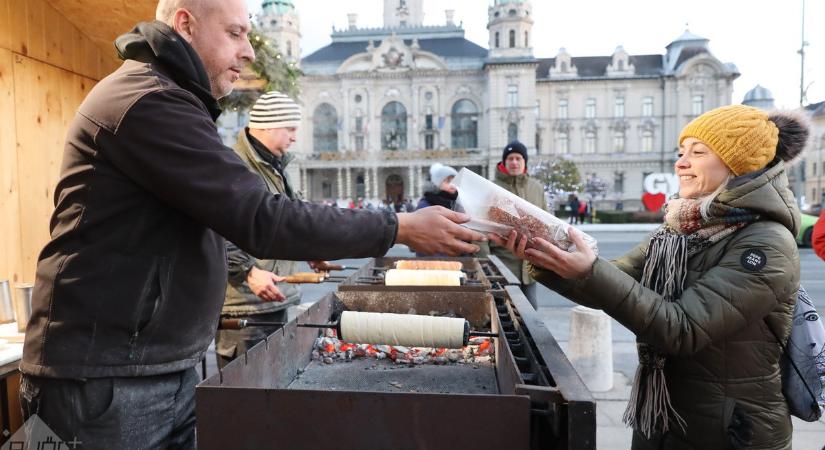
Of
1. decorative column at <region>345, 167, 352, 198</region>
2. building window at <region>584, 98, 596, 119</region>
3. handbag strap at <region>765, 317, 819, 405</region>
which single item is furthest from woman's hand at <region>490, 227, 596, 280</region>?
building window at <region>584, 98, 596, 119</region>

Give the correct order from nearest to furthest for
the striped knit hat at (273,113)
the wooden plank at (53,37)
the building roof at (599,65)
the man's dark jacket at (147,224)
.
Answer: the man's dark jacket at (147,224) < the striped knit hat at (273,113) < the wooden plank at (53,37) < the building roof at (599,65)

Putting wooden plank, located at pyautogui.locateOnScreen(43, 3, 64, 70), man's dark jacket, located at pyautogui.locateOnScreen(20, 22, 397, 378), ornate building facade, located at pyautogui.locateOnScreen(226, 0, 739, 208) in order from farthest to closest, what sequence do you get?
ornate building facade, located at pyautogui.locateOnScreen(226, 0, 739, 208), wooden plank, located at pyautogui.locateOnScreen(43, 3, 64, 70), man's dark jacket, located at pyautogui.locateOnScreen(20, 22, 397, 378)

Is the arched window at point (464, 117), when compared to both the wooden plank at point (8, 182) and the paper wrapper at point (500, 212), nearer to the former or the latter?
the wooden plank at point (8, 182)

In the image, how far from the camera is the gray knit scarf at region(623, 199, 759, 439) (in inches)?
87.8

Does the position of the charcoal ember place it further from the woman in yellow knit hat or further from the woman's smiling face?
the woman's smiling face

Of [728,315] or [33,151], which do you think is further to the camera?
[33,151]

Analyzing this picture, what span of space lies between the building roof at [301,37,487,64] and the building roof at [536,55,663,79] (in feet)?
23.6

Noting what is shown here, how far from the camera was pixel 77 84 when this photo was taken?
4754mm

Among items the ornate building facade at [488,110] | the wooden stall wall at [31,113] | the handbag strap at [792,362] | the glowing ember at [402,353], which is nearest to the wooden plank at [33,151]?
the wooden stall wall at [31,113]

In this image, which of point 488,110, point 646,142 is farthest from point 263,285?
point 646,142

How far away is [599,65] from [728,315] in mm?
71205

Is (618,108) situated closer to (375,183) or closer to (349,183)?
(375,183)

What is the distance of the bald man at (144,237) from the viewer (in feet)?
5.50

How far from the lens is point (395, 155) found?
207ft
